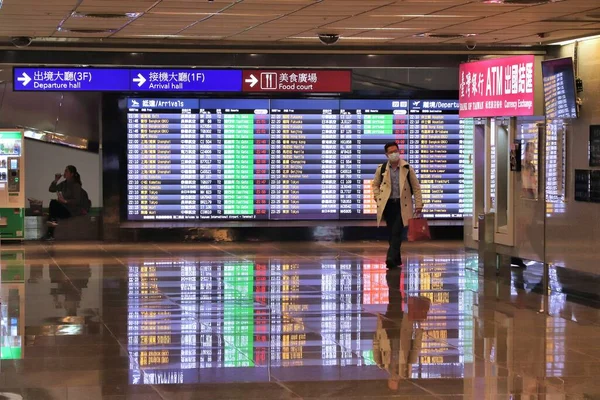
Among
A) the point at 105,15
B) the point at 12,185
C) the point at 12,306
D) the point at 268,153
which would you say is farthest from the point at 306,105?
the point at 12,306

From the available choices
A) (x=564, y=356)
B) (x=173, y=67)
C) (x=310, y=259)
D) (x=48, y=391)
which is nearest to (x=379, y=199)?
(x=310, y=259)

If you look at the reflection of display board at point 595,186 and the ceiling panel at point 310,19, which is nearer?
the ceiling panel at point 310,19

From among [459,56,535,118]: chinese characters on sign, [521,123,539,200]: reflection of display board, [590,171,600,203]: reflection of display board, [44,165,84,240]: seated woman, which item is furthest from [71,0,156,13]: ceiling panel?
[44,165,84,240]: seated woman

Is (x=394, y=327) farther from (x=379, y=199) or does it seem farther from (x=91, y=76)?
(x=91, y=76)

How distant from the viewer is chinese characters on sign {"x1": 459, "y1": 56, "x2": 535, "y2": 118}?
12.5 m

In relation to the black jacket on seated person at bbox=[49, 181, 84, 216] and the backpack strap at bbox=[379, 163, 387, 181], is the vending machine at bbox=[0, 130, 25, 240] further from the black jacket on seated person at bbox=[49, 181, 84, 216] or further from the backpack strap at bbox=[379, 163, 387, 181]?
the backpack strap at bbox=[379, 163, 387, 181]

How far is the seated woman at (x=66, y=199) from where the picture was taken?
18281 millimetres

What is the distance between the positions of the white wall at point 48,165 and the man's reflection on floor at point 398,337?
8650 mm

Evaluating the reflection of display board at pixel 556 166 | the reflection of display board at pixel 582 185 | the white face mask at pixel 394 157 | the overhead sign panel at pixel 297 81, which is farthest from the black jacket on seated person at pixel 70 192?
the reflection of display board at pixel 582 185

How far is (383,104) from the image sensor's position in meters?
18.4

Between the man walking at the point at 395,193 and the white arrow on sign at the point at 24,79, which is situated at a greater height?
the white arrow on sign at the point at 24,79

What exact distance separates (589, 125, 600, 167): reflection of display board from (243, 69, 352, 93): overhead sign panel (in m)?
5.65

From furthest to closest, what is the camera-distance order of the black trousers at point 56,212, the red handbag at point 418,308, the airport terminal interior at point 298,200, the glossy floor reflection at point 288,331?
the black trousers at point 56,212, the red handbag at point 418,308, the airport terminal interior at point 298,200, the glossy floor reflection at point 288,331

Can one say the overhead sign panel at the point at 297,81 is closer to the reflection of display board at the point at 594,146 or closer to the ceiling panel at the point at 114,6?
the ceiling panel at the point at 114,6
